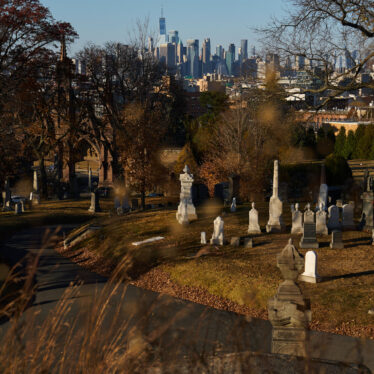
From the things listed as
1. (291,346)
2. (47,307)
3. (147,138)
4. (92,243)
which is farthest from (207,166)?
(291,346)

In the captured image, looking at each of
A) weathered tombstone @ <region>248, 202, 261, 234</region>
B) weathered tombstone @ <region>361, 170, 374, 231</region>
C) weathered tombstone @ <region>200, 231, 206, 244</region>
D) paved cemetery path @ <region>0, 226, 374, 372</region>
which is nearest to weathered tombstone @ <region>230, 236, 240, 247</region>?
weathered tombstone @ <region>200, 231, 206, 244</region>

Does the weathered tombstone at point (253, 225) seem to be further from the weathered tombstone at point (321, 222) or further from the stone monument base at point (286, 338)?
the stone monument base at point (286, 338)

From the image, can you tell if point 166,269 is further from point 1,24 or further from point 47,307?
point 1,24

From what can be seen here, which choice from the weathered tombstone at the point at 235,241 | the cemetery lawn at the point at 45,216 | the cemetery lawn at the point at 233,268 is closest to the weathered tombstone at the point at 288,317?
the cemetery lawn at the point at 233,268

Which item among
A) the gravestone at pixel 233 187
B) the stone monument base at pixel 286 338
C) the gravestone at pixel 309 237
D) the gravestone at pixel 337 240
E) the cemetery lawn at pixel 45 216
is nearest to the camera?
the stone monument base at pixel 286 338

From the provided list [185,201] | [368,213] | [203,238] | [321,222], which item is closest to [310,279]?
[321,222]
